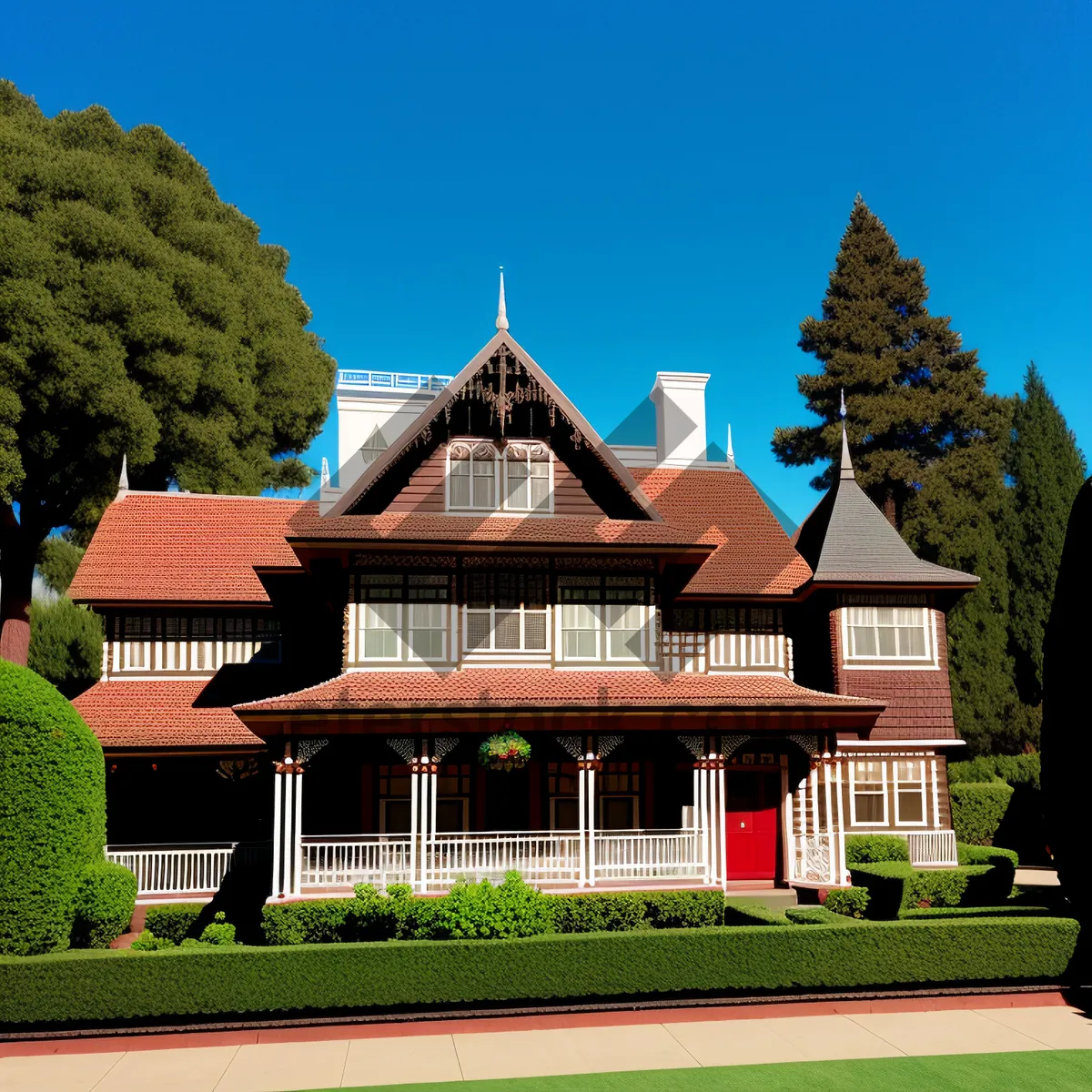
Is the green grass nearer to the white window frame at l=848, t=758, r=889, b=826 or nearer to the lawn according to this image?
the lawn

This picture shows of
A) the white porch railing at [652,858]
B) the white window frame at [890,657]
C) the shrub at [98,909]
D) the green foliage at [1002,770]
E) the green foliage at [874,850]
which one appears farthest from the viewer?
the green foliage at [1002,770]

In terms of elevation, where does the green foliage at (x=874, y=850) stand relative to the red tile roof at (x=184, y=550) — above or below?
below

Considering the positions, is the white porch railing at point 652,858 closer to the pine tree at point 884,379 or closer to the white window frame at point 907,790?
the white window frame at point 907,790

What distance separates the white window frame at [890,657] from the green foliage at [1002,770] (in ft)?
33.1

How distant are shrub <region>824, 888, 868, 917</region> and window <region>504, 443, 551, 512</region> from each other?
1021cm

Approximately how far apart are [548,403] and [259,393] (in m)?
27.4

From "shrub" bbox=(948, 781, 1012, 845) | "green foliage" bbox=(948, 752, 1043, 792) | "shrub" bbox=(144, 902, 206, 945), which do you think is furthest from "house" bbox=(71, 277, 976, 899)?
"green foliage" bbox=(948, 752, 1043, 792)

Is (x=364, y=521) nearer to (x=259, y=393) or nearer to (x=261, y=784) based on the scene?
(x=261, y=784)

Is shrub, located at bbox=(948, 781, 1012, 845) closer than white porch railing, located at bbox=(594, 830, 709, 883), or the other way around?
white porch railing, located at bbox=(594, 830, 709, 883)

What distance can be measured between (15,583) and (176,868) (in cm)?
2135

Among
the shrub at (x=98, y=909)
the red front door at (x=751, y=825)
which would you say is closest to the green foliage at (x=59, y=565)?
the shrub at (x=98, y=909)

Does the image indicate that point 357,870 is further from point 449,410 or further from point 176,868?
point 449,410

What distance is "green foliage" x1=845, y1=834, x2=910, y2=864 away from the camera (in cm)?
2452

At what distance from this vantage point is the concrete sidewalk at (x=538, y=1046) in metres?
12.8
